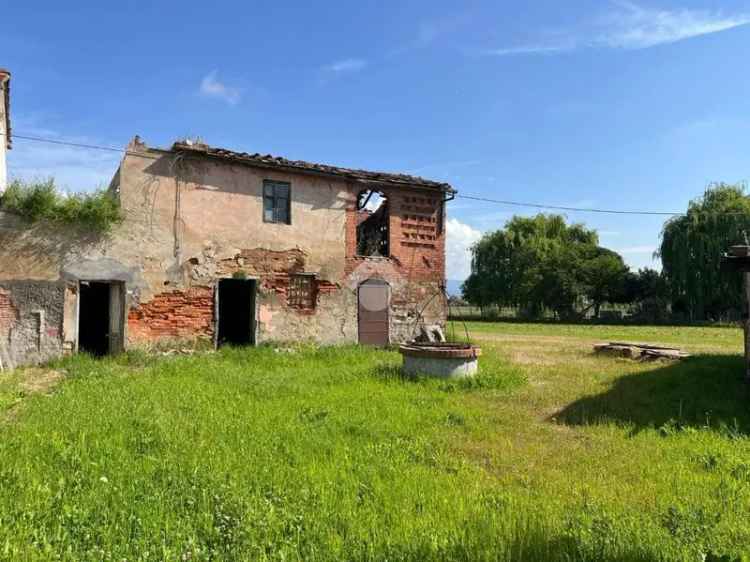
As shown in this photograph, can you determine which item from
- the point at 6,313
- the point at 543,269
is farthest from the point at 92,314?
the point at 543,269

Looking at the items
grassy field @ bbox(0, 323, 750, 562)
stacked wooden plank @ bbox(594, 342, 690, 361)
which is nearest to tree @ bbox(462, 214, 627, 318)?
stacked wooden plank @ bbox(594, 342, 690, 361)

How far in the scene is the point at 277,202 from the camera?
14.2 m

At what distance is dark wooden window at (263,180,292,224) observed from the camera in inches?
552

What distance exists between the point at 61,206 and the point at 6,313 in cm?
250

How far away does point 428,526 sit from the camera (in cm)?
379

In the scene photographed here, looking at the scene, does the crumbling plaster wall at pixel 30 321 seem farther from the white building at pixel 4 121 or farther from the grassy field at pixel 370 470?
the white building at pixel 4 121

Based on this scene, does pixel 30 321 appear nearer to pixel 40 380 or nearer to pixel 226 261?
pixel 40 380

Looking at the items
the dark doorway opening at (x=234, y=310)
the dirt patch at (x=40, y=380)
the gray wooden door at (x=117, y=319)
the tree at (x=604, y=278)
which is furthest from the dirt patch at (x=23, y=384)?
the tree at (x=604, y=278)

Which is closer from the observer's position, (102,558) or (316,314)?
(102,558)

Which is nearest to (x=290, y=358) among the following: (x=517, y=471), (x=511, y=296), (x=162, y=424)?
(x=162, y=424)

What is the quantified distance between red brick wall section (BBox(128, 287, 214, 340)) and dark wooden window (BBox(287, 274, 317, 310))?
6.98 ft

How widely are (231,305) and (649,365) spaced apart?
39.0 ft

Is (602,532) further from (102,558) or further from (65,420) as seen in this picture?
(65,420)

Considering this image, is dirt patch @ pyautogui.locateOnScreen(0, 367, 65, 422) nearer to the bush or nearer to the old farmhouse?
the old farmhouse
